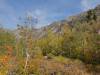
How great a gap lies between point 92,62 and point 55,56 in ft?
31.4

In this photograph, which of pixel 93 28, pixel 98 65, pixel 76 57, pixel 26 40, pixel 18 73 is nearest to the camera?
pixel 18 73

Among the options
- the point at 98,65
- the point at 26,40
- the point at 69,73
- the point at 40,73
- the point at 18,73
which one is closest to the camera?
the point at 18,73

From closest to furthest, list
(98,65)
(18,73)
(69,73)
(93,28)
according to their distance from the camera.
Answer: (18,73) → (69,73) → (98,65) → (93,28)

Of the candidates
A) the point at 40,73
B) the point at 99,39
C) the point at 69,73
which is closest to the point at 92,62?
the point at 99,39

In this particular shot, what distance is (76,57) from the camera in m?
62.6

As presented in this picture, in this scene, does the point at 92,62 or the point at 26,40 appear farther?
the point at 92,62

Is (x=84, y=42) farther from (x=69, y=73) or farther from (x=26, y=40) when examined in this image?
Answer: (x=26, y=40)

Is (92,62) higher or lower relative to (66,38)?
lower

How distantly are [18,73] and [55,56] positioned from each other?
32.9 m

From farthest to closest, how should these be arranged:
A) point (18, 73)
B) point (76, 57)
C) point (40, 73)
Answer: point (76, 57) → point (40, 73) → point (18, 73)

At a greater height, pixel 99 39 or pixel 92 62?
pixel 99 39

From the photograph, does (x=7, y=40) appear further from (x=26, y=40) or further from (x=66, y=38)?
(x=26, y=40)

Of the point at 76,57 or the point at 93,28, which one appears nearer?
the point at 76,57

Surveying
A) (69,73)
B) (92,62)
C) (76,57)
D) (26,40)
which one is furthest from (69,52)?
(26,40)
